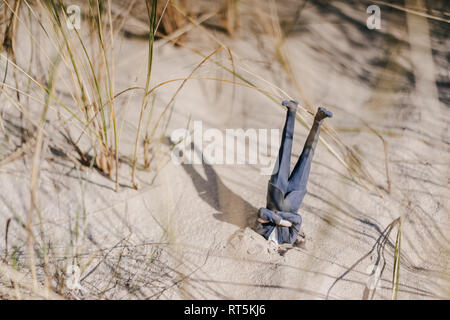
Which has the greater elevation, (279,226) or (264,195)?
(264,195)

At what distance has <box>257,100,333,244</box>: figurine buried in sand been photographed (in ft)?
3.59

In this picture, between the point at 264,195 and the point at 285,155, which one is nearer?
the point at 285,155

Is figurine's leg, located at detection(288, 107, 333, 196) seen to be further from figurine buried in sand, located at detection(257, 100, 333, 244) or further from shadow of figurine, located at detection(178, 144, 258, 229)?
shadow of figurine, located at detection(178, 144, 258, 229)

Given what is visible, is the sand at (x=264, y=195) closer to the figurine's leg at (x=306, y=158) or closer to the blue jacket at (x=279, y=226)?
the blue jacket at (x=279, y=226)

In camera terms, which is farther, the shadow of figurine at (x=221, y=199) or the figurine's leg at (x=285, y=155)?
the shadow of figurine at (x=221, y=199)

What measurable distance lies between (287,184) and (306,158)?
0.10 m

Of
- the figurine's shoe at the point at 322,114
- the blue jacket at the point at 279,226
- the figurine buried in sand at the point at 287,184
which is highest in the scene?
the figurine's shoe at the point at 322,114

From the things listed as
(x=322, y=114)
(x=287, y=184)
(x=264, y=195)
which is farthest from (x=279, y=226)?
(x=322, y=114)

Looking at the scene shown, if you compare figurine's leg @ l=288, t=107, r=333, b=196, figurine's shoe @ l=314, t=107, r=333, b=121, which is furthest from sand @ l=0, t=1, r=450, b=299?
figurine's shoe @ l=314, t=107, r=333, b=121

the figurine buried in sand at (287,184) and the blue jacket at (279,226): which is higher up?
the figurine buried in sand at (287,184)

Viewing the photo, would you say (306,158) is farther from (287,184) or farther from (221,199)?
(221,199)

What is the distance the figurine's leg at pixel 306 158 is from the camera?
1.07 meters

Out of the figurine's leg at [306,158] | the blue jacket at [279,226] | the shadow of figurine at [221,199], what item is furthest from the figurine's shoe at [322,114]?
the shadow of figurine at [221,199]

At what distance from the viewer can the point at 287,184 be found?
1127mm
